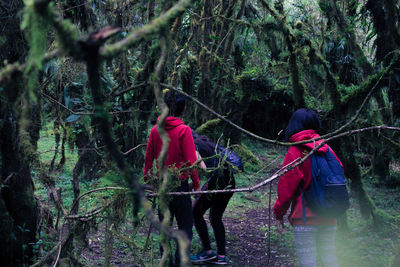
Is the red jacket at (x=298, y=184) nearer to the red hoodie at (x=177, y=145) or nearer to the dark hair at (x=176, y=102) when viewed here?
the red hoodie at (x=177, y=145)

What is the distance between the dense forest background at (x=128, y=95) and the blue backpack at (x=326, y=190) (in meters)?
0.34

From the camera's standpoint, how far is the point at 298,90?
5.57 metres

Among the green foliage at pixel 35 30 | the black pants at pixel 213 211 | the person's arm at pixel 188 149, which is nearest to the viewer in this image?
the green foliage at pixel 35 30

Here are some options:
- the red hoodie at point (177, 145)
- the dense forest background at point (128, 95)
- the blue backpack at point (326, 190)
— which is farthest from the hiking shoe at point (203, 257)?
the blue backpack at point (326, 190)

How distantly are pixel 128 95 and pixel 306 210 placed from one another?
11.2ft

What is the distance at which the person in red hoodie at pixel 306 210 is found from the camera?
354 centimetres

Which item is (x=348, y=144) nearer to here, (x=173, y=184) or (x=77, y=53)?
(x=173, y=184)

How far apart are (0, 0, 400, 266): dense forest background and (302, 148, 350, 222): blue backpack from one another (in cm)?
34

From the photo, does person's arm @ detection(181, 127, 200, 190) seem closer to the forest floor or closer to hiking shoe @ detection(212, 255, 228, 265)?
the forest floor

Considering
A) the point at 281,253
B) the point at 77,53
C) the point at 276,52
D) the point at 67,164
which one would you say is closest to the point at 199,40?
the point at 276,52

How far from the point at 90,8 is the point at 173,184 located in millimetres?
2995

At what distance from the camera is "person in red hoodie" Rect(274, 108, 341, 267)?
354cm

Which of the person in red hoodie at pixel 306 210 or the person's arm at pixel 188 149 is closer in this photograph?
the person in red hoodie at pixel 306 210

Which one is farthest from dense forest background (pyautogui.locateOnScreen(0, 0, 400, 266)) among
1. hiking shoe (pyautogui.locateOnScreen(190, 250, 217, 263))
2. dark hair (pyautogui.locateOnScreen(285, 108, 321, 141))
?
hiking shoe (pyautogui.locateOnScreen(190, 250, 217, 263))
